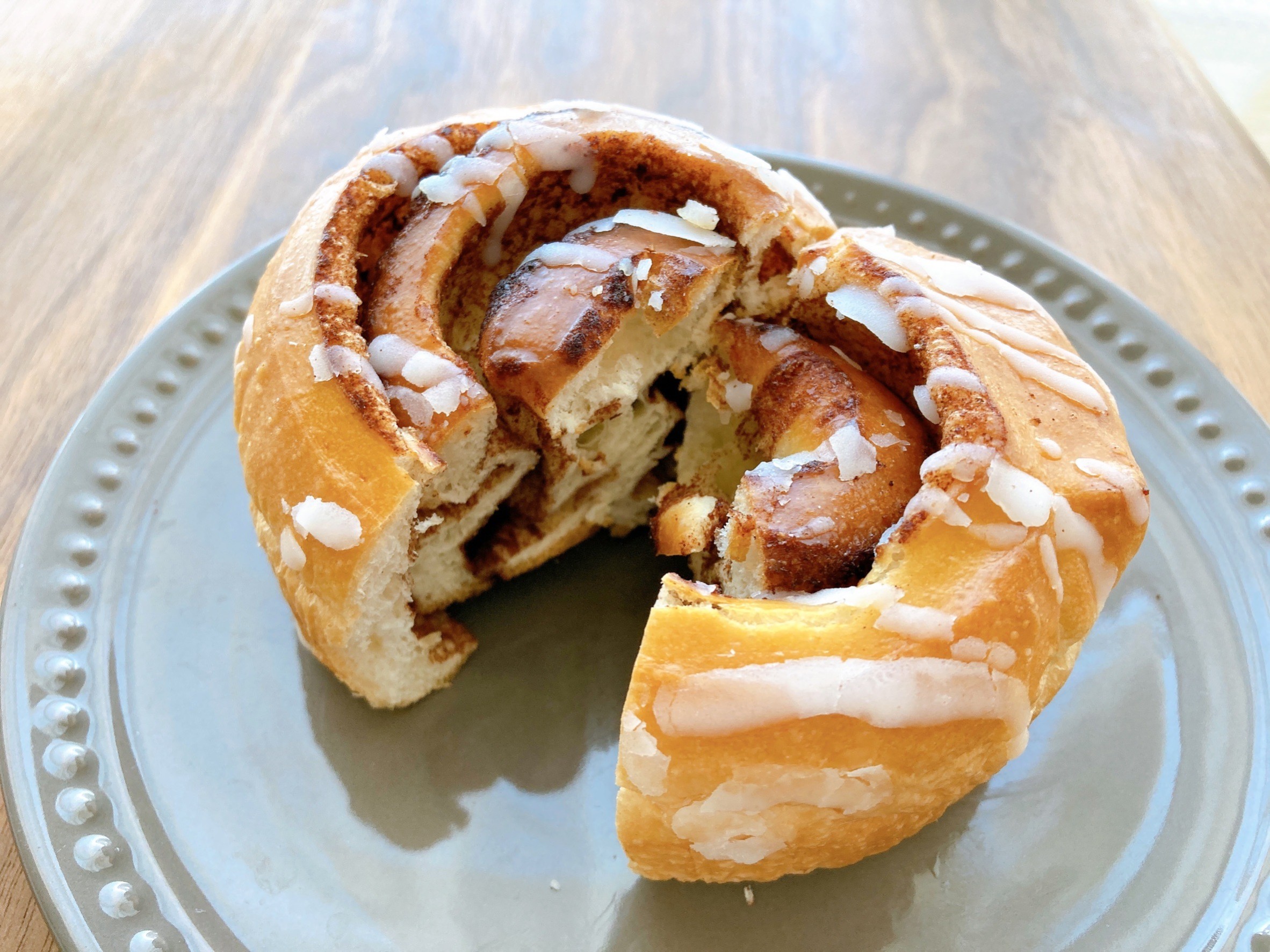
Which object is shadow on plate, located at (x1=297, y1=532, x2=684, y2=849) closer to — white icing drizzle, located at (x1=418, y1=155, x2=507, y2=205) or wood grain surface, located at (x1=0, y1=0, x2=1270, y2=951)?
white icing drizzle, located at (x1=418, y1=155, x2=507, y2=205)

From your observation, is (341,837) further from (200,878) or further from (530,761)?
(530,761)

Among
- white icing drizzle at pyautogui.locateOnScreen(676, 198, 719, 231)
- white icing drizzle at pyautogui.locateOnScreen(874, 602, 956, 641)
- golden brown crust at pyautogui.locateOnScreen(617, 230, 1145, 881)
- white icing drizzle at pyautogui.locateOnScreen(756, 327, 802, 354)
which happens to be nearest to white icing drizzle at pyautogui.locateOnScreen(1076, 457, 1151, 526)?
golden brown crust at pyautogui.locateOnScreen(617, 230, 1145, 881)

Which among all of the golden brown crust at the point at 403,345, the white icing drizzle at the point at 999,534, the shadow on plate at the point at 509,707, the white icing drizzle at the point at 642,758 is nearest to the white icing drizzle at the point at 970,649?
the white icing drizzle at the point at 999,534

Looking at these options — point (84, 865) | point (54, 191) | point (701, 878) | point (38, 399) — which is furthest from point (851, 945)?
point (54, 191)

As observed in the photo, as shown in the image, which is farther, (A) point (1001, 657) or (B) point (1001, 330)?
(B) point (1001, 330)

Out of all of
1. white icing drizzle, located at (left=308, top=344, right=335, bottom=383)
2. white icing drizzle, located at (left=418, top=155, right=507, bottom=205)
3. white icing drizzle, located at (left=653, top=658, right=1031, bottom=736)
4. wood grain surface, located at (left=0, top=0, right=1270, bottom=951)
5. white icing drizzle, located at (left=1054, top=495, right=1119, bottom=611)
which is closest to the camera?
white icing drizzle, located at (left=653, top=658, right=1031, bottom=736)

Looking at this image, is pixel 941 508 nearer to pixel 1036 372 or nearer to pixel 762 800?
pixel 1036 372

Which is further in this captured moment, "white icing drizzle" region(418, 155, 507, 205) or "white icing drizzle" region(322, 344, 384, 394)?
"white icing drizzle" region(418, 155, 507, 205)

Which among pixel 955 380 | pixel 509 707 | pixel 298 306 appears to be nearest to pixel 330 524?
pixel 298 306
